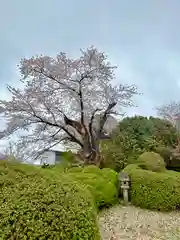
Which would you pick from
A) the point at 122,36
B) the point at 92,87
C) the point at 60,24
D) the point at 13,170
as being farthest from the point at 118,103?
the point at 13,170

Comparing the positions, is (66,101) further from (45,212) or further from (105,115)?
(45,212)

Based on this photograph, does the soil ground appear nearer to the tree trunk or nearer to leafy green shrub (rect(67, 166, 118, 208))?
leafy green shrub (rect(67, 166, 118, 208))

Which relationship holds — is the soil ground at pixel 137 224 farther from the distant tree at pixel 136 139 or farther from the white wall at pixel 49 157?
the white wall at pixel 49 157

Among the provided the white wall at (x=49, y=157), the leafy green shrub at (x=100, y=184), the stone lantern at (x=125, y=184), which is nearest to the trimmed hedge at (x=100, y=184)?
the leafy green shrub at (x=100, y=184)

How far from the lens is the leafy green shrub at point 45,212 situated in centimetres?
304

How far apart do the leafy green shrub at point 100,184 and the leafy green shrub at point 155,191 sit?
0.53m

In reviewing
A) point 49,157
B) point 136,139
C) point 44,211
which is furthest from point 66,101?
point 44,211

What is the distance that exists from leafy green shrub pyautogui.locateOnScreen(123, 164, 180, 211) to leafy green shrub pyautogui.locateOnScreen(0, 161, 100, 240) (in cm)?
397

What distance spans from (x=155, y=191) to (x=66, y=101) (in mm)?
5291

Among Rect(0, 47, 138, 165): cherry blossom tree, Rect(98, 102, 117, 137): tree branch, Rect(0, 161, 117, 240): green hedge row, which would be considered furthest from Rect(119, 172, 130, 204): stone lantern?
Rect(0, 161, 117, 240): green hedge row

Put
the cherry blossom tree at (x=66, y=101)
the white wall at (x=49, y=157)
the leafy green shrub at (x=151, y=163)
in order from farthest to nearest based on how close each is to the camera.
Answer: the white wall at (x=49, y=157) < the cherry blossom tree at (x=66, y=101) < the leafy green shrub at (x=151, y=163)

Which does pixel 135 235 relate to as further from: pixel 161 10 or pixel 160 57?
pixel 160 57

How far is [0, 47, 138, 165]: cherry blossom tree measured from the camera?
11078mm

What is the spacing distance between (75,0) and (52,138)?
5821mm
